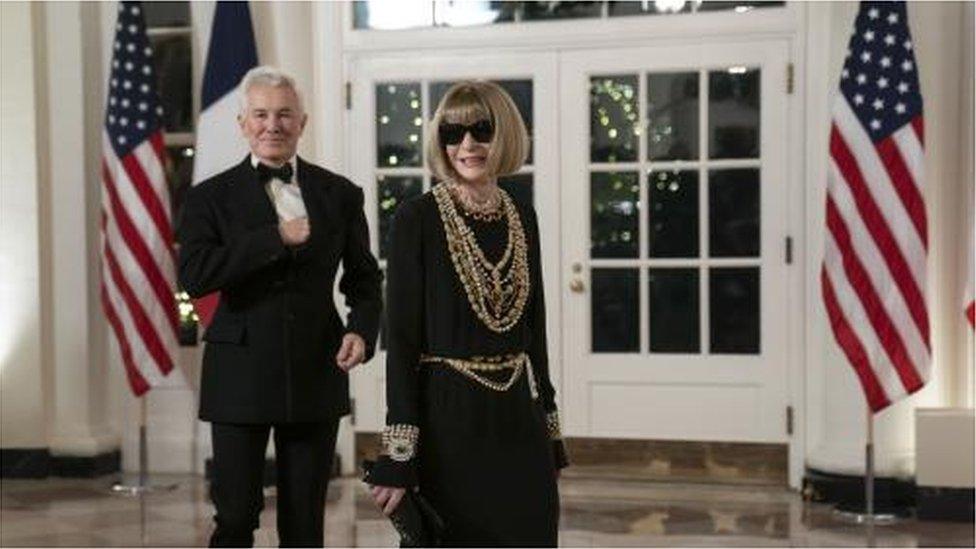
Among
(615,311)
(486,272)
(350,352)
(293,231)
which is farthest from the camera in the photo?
(615,311)

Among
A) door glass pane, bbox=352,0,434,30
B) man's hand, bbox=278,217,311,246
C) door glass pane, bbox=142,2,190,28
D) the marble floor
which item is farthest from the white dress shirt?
door glass pane, bbox=142,2,190,28

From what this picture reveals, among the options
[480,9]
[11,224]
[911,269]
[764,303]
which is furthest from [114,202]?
[911,269]

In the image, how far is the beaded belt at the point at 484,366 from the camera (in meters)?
2.19

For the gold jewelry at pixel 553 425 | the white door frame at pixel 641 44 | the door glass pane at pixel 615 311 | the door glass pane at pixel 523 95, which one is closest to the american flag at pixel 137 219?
the white door frame at pixel 641 44

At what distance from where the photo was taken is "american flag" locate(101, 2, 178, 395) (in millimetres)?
5352

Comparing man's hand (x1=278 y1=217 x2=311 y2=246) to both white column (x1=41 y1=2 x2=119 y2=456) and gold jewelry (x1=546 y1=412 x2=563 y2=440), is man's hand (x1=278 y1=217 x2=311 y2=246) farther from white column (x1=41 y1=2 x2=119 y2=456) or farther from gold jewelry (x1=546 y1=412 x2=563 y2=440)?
white column (x1=41 y1=2 x2=119 y2=456)

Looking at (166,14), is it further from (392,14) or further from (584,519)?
(584,519)

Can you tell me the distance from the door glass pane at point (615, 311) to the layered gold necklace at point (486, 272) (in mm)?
3209

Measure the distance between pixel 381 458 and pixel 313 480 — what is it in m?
0.52

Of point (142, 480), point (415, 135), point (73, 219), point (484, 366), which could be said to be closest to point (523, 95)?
point (415, 135)

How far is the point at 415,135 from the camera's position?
5.62 m

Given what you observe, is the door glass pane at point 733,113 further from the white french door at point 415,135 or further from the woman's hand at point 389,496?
the woman's hand at point 389,496

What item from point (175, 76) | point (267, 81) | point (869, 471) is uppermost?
point (175, 76)

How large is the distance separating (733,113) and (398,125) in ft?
4.95
